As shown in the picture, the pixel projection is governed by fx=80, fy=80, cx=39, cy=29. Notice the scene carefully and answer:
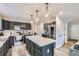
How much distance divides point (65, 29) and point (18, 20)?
0.91m

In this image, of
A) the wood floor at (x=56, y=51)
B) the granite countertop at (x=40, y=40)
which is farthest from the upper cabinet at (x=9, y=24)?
the wood floor at (x=56, y=51)

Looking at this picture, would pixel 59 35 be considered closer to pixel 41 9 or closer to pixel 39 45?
pixel 39 45

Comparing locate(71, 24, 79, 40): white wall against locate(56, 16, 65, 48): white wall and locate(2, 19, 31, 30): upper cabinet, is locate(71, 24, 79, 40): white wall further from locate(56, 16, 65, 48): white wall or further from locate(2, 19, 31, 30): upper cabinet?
locate(2, 19, 31, 30): upper cabinet

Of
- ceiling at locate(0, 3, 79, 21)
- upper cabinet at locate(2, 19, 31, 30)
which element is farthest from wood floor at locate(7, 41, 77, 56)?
ceiling at locate(0, 3, 79, 21)

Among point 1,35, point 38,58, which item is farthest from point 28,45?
point 1,35

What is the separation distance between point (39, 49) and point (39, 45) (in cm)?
7

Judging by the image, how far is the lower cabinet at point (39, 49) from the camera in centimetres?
147

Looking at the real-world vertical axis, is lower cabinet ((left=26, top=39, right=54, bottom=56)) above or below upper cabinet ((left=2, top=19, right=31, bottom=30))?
below

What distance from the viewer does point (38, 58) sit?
1.51 m

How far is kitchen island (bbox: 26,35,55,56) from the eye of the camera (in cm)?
148

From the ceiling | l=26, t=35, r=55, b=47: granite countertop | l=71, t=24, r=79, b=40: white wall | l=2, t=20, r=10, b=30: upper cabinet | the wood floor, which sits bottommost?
the wood floor

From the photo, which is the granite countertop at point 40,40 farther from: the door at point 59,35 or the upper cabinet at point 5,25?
the upper cabinet at point 5,25

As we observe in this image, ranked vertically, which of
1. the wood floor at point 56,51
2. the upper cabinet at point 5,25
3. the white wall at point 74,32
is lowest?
the wood floor at point 56,51

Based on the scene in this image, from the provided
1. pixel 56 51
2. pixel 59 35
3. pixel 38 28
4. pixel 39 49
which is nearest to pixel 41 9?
pixel 38 28
